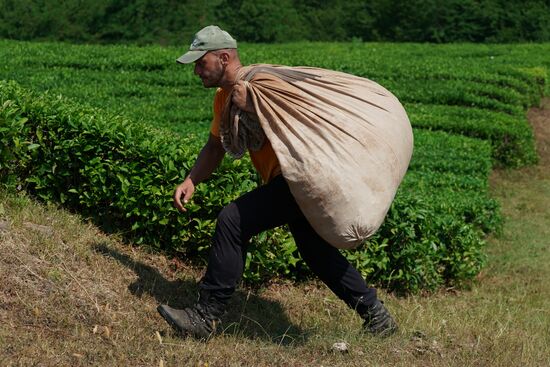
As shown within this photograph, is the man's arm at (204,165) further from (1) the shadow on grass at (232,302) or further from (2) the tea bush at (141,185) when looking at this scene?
(2) the tea bush at (141,185)

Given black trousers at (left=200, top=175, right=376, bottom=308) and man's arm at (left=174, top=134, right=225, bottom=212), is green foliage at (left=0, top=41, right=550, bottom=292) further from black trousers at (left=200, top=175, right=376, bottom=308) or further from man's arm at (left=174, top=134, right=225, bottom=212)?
black trousers at (left=200, top=175, right=376, bottom=308)

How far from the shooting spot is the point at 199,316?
15.3 ft

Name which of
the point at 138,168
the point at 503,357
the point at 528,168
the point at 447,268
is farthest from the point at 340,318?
the point at 528,168

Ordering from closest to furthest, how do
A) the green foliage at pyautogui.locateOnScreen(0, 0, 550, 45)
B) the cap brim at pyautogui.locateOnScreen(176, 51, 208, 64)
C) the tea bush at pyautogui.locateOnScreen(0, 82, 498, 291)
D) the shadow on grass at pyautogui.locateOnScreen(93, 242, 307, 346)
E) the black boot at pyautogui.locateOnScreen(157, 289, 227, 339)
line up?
the cap brim at pyautogui.locateOnScreen(176, 51, 208, 64) < the black boot at pyautogui.locateOnScreen(157, 289, 227, 339) < the shadow on grass at pyautogui.locateOnScreen(93, 242, 307, 346) < the tea bush at pyautogui.locateOnScreen(0, 82, 498, 291) < the green foliage at pyautogui.locateOnScreen(0, 0, 550, 45)

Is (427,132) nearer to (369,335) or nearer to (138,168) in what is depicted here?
(138,168)

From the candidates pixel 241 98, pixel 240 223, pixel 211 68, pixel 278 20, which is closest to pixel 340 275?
pixel 240 223

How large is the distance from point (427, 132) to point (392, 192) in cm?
774

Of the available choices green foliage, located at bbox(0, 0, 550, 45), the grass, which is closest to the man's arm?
the grass

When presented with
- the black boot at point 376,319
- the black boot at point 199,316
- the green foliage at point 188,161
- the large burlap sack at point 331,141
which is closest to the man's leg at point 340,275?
the black boot at point 376,319

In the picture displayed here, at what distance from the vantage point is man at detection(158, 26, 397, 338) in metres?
4.56

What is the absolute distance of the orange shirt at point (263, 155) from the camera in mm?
4656

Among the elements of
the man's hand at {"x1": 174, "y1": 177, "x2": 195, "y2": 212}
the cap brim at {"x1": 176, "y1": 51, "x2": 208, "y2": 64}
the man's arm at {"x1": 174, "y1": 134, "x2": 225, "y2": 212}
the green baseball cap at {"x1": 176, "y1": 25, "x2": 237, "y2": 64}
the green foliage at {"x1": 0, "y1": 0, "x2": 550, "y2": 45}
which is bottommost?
the green foliage at {"x1": 0, "y1": 0, "x2": 550, "y2": 45}

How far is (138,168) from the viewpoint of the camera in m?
6.08

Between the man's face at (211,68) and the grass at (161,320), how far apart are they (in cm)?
127
